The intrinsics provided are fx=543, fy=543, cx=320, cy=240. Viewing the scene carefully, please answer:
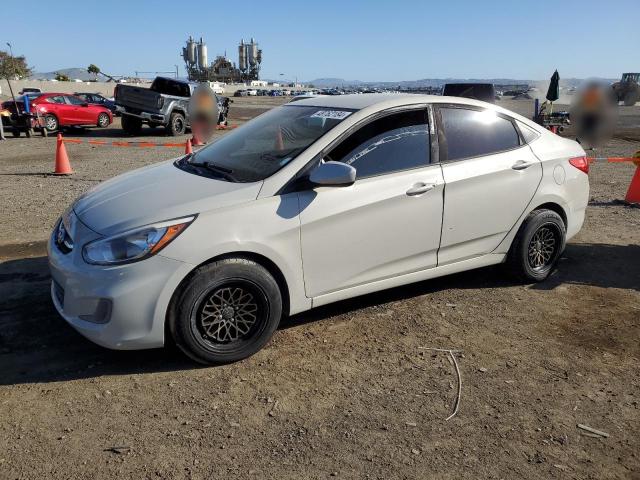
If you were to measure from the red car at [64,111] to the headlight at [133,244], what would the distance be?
60.9ft

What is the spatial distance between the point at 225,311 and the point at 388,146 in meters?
1.70

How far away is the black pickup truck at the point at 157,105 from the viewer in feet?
62.2

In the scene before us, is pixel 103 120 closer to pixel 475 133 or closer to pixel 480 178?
pixel 475 133

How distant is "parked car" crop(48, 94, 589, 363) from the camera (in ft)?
10.8

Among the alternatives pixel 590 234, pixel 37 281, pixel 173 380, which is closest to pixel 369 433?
pixel 173 380

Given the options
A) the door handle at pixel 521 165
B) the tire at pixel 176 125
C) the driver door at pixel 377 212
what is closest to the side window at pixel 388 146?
the driver door at pixel 377 212

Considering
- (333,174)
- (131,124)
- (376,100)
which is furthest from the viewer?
(131,124)

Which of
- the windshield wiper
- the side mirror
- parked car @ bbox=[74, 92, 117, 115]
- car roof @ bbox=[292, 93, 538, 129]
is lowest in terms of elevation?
parked car @ bbox=[74, 92, 117, 115]

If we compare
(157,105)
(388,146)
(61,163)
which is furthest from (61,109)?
(388,146)

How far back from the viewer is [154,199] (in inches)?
141

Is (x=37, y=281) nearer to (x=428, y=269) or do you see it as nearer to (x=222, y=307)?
(x=222, y=307)

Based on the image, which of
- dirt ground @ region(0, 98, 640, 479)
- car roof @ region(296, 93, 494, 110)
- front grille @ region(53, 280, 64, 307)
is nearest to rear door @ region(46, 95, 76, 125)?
dirt ground @ region(0, 98, 640, 479)

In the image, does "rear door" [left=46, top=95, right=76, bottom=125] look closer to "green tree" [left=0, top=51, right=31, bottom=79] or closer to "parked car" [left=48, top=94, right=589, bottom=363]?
"parked car" [left=48, top=94, right=589, bottom=363]

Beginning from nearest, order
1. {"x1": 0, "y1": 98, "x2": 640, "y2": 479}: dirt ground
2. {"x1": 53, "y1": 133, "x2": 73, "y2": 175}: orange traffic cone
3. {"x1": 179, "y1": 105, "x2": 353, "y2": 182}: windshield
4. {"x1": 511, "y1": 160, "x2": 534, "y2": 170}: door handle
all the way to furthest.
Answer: {"x1": 0, "y1": 98, "x2": 640, "y2": 479}: dirt ground < {"x1": 179, "y1": 105, "x2": 353, "y2": 182}: windshield < {"x1": 511, "y1": 160, "x2": 534, "y2": 170}: door handle < {"x1": 53, "y1": 133, "x2": 73, "y2": 175}: orange traffic cone
